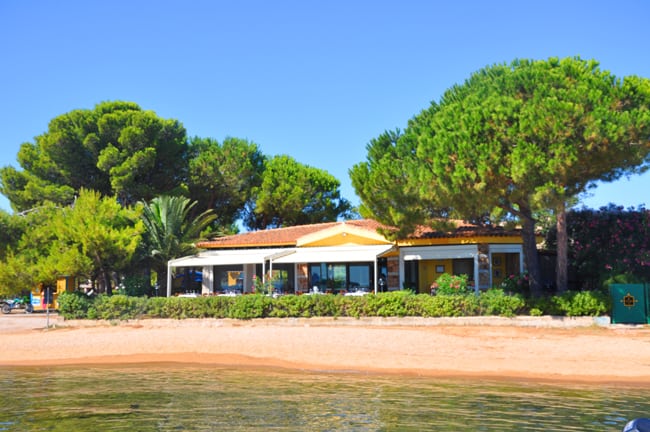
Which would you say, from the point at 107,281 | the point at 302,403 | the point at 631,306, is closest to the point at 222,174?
the point at 107,281

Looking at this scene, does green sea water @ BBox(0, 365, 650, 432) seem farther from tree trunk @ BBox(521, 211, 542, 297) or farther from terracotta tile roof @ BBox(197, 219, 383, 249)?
terracotta tile roof @ BBox(197, 219, 383, 249)

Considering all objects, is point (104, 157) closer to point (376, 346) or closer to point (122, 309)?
point (122, 309)

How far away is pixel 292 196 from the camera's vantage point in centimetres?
4344

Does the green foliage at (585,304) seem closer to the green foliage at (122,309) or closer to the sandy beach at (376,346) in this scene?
the sandy beach at (376,346)

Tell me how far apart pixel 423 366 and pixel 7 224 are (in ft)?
80.4

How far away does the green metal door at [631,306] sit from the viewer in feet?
66.8

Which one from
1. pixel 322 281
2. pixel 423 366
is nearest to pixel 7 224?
pixel 322 281

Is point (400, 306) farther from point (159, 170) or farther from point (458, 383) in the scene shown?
point (159, 170)

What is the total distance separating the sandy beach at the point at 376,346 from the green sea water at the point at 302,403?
1.29 metres

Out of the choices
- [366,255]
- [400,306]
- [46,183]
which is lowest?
[400,306]

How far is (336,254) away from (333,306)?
3.30m

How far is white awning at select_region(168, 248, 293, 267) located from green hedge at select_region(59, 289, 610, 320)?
323cm

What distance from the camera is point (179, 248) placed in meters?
30.4

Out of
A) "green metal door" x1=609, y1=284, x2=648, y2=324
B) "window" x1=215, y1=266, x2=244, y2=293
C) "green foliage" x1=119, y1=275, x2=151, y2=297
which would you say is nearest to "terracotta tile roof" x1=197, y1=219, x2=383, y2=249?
"window" x1=215, y1=266, x2=244, y2=293
